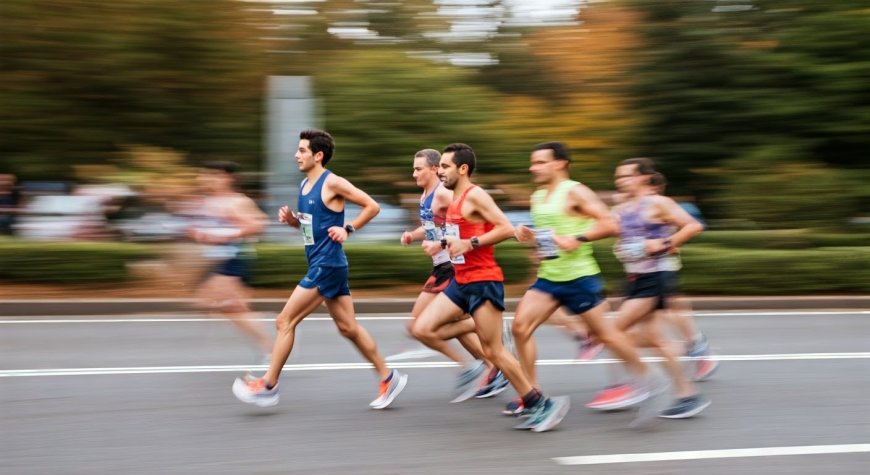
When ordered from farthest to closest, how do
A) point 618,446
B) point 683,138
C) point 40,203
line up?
point 683,138, point 40,203, point 618,446

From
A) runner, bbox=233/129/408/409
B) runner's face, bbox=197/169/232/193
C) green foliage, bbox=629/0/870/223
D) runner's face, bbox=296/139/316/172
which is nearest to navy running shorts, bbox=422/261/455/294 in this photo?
runner, bbox=233/129/408/409

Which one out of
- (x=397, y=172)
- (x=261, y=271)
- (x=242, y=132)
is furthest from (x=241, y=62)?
(x=261, y=271)

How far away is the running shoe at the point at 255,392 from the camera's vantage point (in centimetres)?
648

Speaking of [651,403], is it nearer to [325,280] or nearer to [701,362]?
[701,362]

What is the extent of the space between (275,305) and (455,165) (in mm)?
6400

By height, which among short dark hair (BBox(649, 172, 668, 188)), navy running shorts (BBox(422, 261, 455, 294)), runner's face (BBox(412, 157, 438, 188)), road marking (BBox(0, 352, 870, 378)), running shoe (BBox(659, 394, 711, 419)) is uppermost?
short dark hair (BBox(649, 172, 668, 188))

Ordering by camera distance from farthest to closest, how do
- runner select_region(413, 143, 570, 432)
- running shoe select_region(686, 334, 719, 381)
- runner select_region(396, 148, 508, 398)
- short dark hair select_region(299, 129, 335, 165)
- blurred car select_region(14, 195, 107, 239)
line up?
blurred car select_region(14, 195, 107, 239), running shoe select_region(686, 334, 719, 381), runner select_region(396, 148, 508, 398), short dark hair select_region(299, 129, 335, 165), runner select_region(413, 143, 570, 432)

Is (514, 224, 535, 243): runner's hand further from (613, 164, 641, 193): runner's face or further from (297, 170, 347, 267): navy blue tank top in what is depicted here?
(297, 170, 347, 267): navy blue tank top

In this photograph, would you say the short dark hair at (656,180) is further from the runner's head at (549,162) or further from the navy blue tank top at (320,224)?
the navy blue tank top at (320,224)

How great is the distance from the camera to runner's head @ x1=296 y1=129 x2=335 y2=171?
6.59m

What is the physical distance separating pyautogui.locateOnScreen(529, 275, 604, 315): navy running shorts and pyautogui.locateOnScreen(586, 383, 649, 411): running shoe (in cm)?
79

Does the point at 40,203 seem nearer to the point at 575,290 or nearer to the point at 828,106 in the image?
the point at 575,290

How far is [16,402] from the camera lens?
6871 mm

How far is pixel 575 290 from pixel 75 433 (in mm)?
3152
